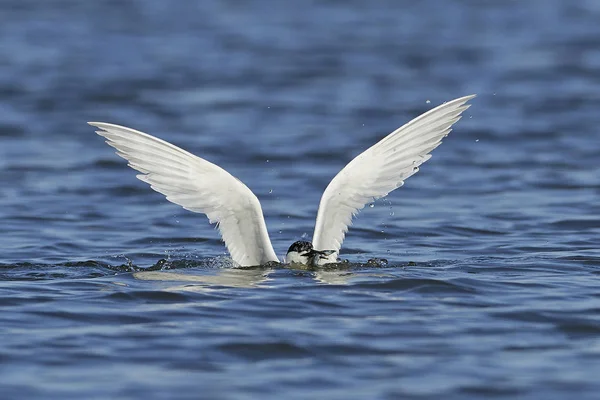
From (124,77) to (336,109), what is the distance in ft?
17.6

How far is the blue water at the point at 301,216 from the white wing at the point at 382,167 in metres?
0.53

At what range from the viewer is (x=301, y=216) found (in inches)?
553

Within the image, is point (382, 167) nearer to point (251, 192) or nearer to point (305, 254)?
point (305, 254)

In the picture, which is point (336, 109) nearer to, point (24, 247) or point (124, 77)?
point (124, 77)

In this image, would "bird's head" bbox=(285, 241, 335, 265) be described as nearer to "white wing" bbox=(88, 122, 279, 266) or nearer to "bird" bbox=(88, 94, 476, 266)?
"bird" bbox=(88, 94, 476, 266)

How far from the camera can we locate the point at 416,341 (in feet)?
26.7

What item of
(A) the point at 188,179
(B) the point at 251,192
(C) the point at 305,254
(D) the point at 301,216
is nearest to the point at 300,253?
(C) the point at 305,254

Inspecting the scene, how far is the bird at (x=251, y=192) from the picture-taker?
9750 millimetres

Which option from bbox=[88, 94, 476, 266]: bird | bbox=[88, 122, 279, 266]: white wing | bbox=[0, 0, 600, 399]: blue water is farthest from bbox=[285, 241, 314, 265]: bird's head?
bbox=[88, 122, 279, 266]: white wing

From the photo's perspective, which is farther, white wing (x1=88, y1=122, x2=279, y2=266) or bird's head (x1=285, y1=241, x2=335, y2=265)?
bird's head (x1=285, y1=241, x2=335, y2=265)

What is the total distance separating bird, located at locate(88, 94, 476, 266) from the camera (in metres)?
9.75

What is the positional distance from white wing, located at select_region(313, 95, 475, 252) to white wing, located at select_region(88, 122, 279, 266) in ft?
A: 2.05

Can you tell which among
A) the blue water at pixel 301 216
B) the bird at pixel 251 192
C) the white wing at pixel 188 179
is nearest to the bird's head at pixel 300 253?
the bird at pixel 251 192

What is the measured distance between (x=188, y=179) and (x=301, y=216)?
14.3 ft
